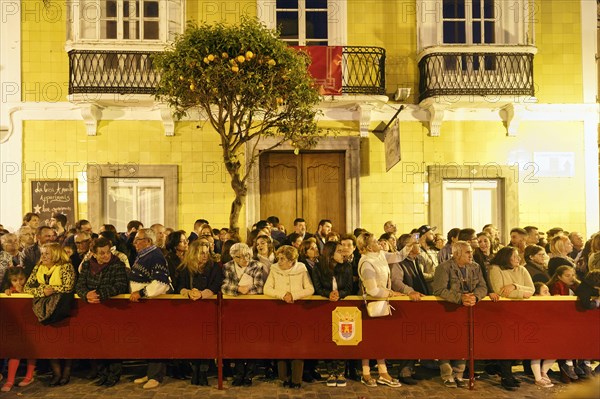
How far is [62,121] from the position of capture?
13.5 metres

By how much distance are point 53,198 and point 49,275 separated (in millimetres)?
6679

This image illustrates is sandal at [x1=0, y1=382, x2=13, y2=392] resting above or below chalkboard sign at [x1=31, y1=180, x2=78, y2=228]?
below

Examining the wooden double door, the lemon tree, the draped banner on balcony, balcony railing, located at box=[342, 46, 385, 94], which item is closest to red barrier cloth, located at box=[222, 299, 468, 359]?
the lemon tree

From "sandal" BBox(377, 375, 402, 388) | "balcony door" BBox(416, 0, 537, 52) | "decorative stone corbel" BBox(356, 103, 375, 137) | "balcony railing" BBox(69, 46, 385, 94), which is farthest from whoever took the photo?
"balcony door" BBox(416, 0, 537, 52)

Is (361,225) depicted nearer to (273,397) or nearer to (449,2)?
(449,2)

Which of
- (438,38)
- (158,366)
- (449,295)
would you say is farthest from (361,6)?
(158,366)

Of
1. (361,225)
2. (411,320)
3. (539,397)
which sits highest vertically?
(361,225)

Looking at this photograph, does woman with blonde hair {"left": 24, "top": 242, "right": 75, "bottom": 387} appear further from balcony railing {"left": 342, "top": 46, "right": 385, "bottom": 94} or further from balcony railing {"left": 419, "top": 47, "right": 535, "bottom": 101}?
balcony railing {"left": 419, "top": 47, "right": 535, "bottom": 101}

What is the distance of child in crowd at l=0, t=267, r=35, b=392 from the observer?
7.45 meters

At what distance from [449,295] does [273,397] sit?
260 cm

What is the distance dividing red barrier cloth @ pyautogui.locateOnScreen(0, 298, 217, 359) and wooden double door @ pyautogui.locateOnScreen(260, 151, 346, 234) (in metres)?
6.51

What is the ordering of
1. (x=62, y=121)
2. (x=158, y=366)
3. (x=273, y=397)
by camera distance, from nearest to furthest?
(x=273, y=397) → (x=158, y=366) → (x=62, y=121)

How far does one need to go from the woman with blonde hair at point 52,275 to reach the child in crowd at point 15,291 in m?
0.28

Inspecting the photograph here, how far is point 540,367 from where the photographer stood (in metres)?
7.80
